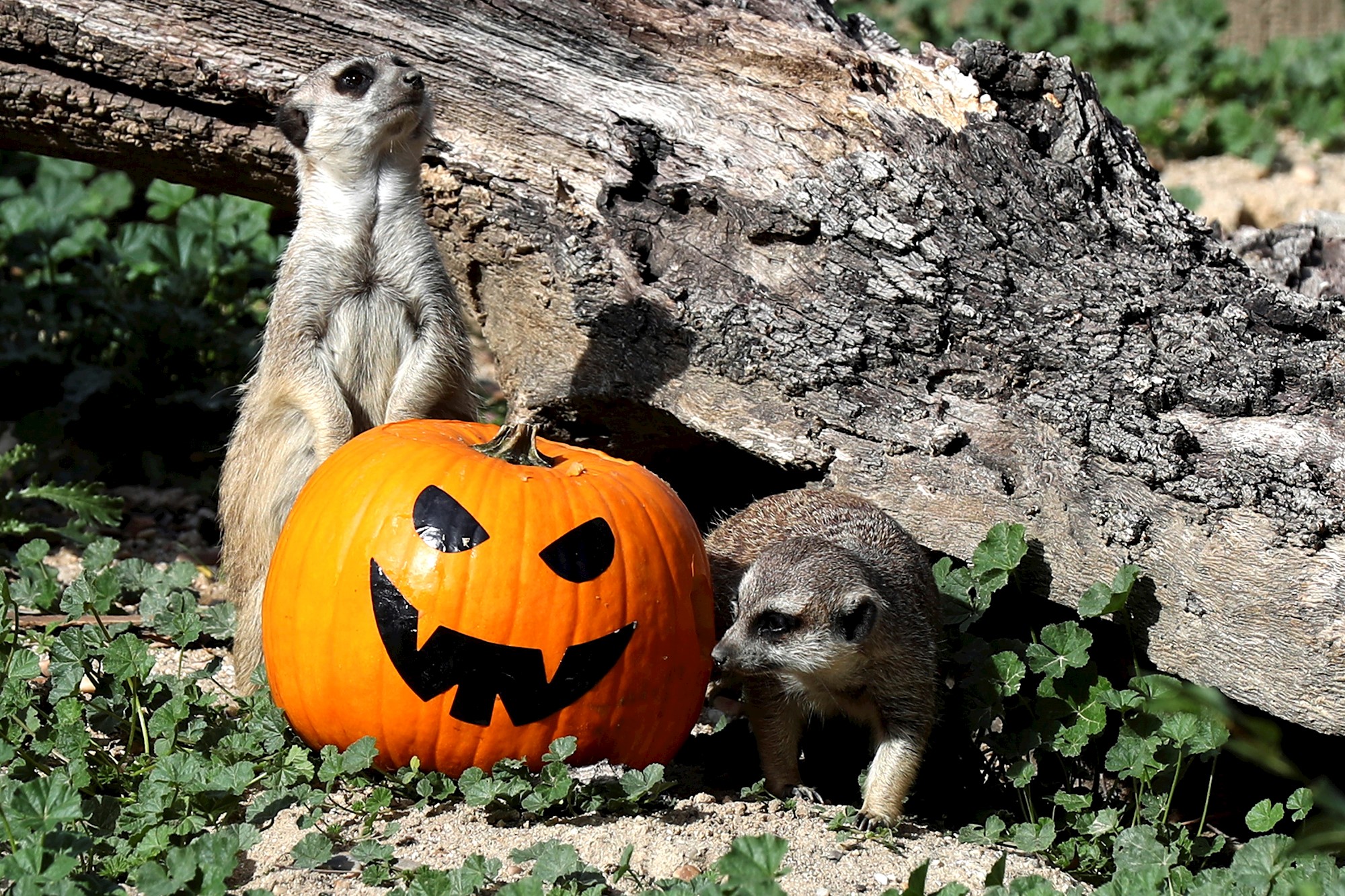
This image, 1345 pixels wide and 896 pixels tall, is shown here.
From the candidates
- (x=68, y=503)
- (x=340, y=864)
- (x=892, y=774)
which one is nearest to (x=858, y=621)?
(x=892, y=774)

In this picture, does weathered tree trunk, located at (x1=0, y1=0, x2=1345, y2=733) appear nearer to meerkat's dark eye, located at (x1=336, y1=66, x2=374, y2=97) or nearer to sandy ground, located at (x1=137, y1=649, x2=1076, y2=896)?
meerkat's dark eye, located at (x1=336, y1=66, x2=374, y2=97)

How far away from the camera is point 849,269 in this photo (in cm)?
380

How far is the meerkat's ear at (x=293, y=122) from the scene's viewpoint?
4.04 metres

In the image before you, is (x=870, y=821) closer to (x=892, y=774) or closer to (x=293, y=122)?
(x=892, y=774)

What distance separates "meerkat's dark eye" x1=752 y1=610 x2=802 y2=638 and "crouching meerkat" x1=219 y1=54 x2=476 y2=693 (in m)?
1.37

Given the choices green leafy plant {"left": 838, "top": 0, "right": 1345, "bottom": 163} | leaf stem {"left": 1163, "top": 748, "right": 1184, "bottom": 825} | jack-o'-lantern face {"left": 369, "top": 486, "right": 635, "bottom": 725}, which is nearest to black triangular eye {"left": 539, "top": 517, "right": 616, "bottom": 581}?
jack-o'-lantern face {"left": 369, "top": 486, "right": 635, "bottom": 725}

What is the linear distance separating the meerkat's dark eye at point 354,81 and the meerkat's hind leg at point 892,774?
247cm

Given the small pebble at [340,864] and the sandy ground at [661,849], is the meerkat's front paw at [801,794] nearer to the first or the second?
the sandy ground at [661,849]

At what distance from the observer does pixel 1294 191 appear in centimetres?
736

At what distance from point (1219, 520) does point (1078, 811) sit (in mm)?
857

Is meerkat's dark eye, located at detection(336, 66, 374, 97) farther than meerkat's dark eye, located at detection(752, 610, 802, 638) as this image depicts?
Yes

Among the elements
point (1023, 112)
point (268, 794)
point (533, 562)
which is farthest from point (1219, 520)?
point (268, 794)

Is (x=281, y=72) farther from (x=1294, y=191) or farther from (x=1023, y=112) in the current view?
(x=1294, y=191)

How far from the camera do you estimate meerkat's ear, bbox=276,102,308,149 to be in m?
4.04
